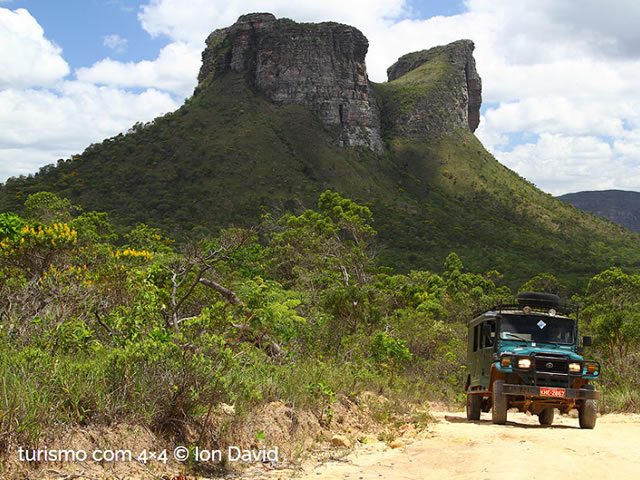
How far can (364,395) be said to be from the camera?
32.7ft

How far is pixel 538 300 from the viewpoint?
39.0 ft

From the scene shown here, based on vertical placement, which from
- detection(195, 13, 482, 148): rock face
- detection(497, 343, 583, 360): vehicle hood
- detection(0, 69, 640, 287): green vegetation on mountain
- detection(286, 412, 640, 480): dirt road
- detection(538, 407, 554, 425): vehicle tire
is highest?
detection(195, 13, 482, 148): rock face

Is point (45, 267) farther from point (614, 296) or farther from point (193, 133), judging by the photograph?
point (193, 133)

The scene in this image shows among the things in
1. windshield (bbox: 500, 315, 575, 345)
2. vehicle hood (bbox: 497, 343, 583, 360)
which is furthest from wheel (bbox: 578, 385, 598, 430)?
windshield (bbox: 500, 315, 575, 345)

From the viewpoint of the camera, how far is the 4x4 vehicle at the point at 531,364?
31.8ft

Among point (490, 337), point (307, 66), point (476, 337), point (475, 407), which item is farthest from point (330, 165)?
point (490, 337)

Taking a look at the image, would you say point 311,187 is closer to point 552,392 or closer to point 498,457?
point 552,392

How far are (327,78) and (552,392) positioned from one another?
297ft

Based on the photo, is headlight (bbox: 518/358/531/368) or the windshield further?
the windshield

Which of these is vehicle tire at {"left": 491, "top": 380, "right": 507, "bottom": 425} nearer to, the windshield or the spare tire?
the windshield

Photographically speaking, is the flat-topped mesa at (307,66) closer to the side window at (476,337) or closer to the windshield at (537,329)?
the side window at (476,337)

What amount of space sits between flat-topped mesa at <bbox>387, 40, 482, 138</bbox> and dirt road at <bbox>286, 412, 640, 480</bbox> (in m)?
95.2

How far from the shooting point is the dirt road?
20.0 ft

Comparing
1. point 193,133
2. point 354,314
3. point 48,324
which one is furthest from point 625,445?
point 193,133
